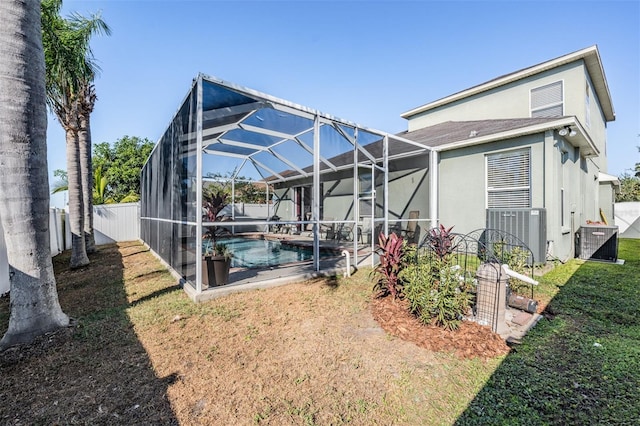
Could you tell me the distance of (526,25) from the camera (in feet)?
29.1

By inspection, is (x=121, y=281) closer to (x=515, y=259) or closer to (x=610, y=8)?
(x=515, y=259)

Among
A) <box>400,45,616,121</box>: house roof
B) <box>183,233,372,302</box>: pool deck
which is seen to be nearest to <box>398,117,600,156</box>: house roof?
<box>400,45,616,121</box>: house roof

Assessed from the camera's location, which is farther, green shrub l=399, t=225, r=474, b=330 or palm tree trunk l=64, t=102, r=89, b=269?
palm tree trunk l=64, t=102, r=89, b=269

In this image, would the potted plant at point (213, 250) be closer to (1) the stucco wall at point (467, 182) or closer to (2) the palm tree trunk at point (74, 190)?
(2) the palm tree trunk at point (74, 190)

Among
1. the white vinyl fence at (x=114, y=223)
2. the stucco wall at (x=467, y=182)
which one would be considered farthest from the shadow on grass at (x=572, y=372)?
the white vinyl fence at (x=114, y=223)

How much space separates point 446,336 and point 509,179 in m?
5.70

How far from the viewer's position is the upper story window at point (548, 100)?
963 centimetres

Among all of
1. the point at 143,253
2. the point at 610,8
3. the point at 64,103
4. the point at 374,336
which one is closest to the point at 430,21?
the point at 610,8

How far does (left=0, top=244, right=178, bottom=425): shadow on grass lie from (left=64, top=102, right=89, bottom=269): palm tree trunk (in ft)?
12.0

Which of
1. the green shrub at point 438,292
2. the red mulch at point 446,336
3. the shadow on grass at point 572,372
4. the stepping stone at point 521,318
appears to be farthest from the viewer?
the stepping stone at point 521,318

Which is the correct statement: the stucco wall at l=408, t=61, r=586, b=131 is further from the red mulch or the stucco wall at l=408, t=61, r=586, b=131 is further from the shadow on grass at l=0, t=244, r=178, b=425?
the shadow on grass at l=0, t=244, r=178, b=425

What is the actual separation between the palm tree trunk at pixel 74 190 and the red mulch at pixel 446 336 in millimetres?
7625

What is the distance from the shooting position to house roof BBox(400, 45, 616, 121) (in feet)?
29.6

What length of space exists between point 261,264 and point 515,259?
5.17 metres
